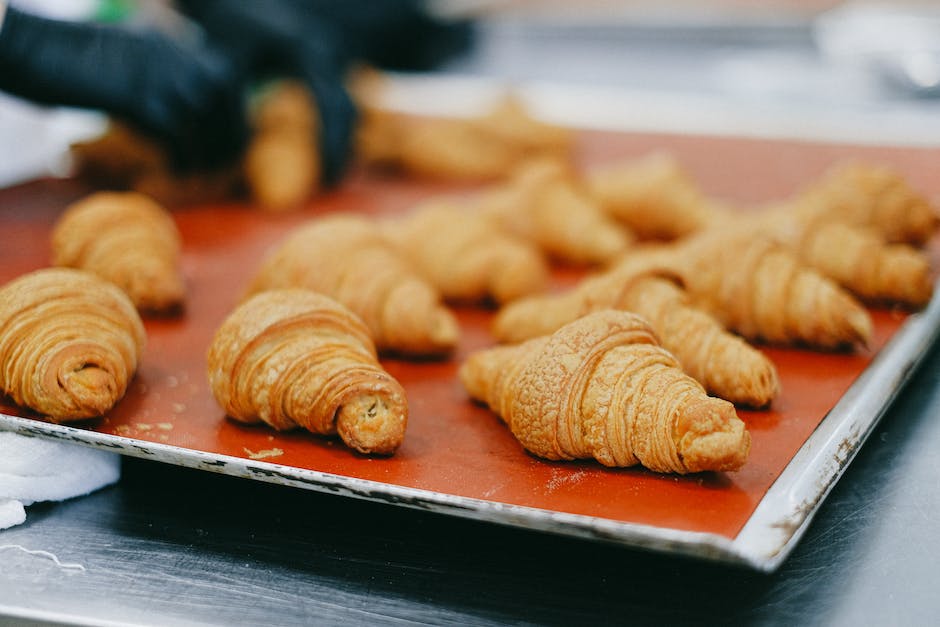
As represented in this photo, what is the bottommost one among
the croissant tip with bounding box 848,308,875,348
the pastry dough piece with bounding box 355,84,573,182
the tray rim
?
the tray rim

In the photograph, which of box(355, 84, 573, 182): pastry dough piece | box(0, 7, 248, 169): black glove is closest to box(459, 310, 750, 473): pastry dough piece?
box(0, 7, 248, 169): black glove

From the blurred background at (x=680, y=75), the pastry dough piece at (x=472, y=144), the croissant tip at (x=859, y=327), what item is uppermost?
A: the blurred background at (x=680, y=75)

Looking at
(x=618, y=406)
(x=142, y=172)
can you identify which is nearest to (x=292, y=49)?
(x=142, y=172)

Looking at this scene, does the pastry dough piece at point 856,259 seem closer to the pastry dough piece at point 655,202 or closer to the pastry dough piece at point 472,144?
the pastry dough piece at point 655,202

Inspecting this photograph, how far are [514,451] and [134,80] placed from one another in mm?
1898

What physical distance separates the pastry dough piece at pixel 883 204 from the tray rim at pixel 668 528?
2.15 feet

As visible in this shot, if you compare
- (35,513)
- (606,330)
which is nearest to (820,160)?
(606,330)

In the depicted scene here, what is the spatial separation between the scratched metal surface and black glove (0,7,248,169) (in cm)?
161

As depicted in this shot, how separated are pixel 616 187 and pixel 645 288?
3.32 ft

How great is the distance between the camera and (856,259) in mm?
2094

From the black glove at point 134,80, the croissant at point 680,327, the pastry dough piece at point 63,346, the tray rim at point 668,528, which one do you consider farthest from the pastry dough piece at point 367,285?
the black glove at point 134,80

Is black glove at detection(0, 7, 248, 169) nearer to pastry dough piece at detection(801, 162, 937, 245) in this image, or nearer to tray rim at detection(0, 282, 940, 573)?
tray rim at detection(0, 282, 940, 573)

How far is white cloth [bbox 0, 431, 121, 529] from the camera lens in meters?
1.47

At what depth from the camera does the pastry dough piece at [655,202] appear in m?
2.62
